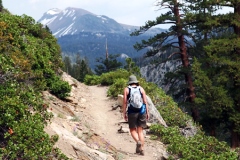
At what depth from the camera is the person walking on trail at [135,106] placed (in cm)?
772

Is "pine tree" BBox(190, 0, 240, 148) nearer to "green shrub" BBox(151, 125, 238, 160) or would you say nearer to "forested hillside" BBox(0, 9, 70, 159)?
"green shrub" BBox(151, 125, 238, 160)

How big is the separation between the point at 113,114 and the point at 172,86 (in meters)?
11.1

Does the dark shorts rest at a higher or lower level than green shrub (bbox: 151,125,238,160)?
higher

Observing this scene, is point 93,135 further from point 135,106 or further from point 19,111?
point 19,111

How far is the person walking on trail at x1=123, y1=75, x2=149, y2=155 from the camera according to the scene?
7.72m

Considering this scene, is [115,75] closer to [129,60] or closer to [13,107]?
[129,60]

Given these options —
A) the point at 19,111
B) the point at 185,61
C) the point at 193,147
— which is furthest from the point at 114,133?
the point at 185,61

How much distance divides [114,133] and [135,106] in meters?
3.15

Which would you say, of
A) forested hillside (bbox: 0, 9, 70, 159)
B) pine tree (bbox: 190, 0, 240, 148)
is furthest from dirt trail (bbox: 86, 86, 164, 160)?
pine tree (bbox: 190, 0, 240, 148)

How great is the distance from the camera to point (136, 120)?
26.0 feet

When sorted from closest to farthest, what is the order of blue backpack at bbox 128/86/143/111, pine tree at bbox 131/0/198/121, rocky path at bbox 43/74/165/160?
1. rocky path at bbox 43/74/165/160
2. blue backpack at bbox 128/86/143/111
3. pine tree at bbox 131/0/198/121

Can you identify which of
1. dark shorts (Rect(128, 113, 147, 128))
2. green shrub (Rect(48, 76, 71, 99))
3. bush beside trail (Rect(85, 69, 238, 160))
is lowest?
bush beside trail (Rect(85, 69, 238, 160))

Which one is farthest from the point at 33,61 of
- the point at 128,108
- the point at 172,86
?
the point at 172,86

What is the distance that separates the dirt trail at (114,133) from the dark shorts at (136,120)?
892mm
